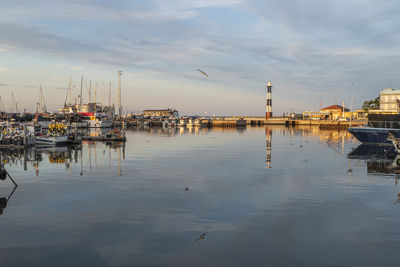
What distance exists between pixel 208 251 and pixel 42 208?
11194 mm

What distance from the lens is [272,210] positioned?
19047 millimetres

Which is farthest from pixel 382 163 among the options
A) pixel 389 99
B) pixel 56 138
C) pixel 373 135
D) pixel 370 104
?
pixel 370 104

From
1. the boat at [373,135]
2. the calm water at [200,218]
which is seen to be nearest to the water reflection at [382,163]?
the calm water at [200,218]

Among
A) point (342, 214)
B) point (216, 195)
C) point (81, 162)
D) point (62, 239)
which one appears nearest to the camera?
point (62, 239)

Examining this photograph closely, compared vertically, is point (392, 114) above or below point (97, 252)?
above

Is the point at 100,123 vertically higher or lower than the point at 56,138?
higher

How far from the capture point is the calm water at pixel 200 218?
1278 centimetres

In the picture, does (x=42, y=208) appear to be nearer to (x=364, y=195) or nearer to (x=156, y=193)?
(x=156, y=193)

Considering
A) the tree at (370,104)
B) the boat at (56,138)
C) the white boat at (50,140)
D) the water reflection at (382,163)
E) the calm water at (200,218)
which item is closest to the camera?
the calm water at (200,218)

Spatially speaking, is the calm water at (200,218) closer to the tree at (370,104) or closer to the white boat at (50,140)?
the white boat at (50,140)

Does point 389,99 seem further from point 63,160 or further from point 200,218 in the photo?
point 200,218

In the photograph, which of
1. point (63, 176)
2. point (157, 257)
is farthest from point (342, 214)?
point (63, 176)

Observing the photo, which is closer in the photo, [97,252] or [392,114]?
[97,252]

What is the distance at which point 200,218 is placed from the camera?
17453mm
